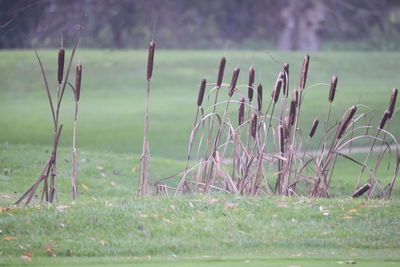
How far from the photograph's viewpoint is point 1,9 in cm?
2228

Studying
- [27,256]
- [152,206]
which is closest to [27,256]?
[27,256]

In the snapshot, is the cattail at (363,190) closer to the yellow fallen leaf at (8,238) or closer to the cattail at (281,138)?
the cattail at (281,138)

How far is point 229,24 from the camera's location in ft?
141

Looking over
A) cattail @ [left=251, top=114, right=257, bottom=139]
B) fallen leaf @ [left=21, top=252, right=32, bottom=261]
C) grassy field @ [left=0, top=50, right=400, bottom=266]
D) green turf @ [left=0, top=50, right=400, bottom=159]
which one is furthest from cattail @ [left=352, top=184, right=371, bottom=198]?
green turf @ [left=0, top=50, right=400, bottom=159]

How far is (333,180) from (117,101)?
9997 millimetres

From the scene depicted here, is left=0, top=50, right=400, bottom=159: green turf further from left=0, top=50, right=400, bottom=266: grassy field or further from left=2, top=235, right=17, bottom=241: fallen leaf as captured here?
left=2, top=235, right=17, bottom=241: fallen leaf

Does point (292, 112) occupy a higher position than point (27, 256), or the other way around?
point (292, 112)

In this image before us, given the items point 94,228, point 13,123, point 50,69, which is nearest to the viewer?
point 94,228

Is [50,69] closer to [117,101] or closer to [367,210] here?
[117,101]

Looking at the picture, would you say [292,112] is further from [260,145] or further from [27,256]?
[27,256]

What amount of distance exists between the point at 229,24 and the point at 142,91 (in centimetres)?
2001

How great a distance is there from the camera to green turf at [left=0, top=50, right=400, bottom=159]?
18453mm

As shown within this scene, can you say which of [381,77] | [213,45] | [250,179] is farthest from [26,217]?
[213,45]

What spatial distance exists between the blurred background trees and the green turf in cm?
794
